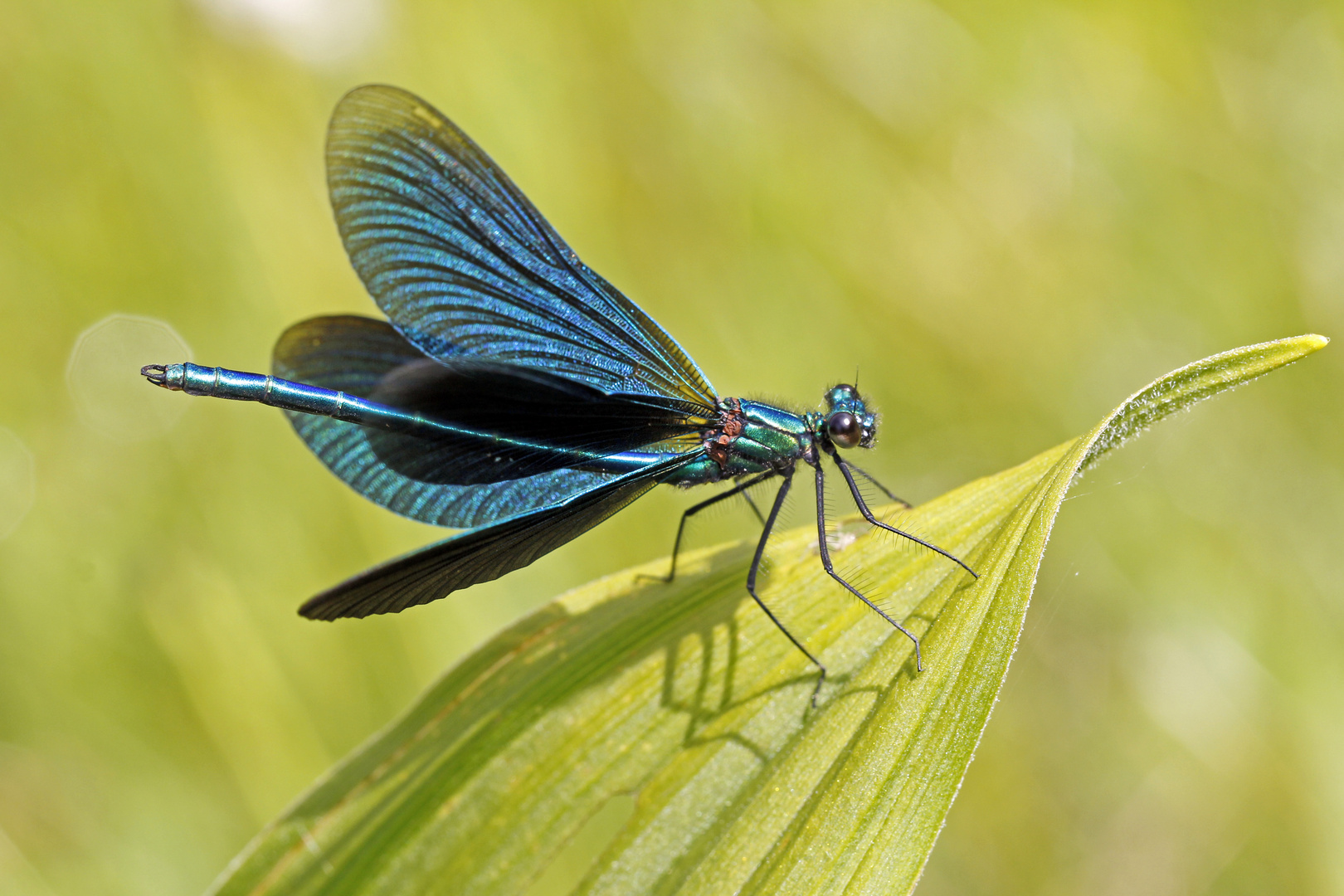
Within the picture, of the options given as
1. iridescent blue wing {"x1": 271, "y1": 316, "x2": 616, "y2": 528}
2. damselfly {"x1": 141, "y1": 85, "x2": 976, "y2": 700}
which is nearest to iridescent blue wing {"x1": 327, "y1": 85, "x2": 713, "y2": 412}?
damselfly {"x1": 141, "y1": 85, "x2": 976, "y2": 700}

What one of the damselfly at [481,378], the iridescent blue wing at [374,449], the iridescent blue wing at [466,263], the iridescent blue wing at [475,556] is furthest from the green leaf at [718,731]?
the iridescent blue wing at [466,263]

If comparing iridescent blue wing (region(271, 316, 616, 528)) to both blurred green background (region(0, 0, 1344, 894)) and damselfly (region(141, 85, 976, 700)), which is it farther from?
blurred green background (region(0, 0, 1344, 894))

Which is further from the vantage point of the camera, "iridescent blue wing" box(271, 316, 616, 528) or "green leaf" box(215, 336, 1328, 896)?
"iridescent blue wing" box(271, 316, 616, 528)

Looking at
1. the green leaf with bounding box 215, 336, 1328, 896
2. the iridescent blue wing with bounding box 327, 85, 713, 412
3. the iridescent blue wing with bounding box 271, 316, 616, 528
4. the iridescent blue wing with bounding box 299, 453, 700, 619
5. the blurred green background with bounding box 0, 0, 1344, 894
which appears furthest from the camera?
the blurred green background with bounding box 0, 0, 1344, 894

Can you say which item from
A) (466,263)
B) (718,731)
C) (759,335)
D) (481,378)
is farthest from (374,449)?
(759,335)

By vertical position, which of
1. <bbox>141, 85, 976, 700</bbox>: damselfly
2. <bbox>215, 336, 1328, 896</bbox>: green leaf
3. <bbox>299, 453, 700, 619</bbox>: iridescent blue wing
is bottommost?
<bbox>215, 336, 1328, 896</bbox>: green leaf

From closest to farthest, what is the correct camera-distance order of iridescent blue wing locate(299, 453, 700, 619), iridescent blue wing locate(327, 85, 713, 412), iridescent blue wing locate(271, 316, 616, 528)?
iridescent blue wing locate(299, 453, 700, 619) → iridescent blue wing locate(327, 85, 713, 412) → iridescent blue wing locate(271, 316, 616, 528)

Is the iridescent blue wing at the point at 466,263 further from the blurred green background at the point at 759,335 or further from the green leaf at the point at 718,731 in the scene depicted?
the blurred green background at the point at 759,335
